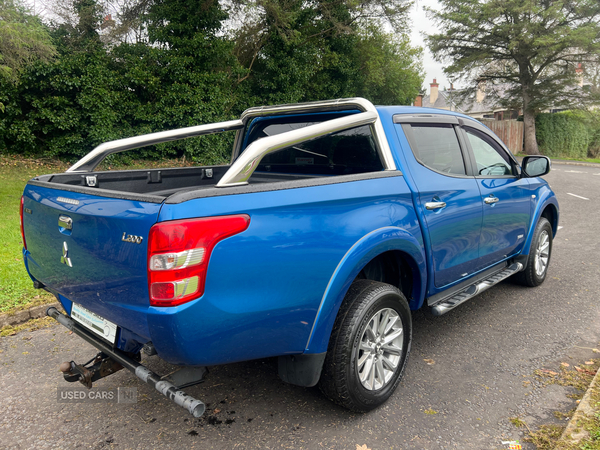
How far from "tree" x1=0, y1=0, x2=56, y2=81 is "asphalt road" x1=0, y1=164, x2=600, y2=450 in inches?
229

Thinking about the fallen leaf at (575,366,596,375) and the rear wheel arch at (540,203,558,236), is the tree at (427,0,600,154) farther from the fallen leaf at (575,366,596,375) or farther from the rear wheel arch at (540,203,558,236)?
the fallen leaf at (575,366,596,375)

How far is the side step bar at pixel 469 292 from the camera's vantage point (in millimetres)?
3423

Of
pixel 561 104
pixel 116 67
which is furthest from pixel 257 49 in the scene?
pixel 561 104

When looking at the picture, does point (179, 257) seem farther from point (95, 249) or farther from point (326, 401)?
point (326, 401)

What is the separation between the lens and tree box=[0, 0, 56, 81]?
7.46 m

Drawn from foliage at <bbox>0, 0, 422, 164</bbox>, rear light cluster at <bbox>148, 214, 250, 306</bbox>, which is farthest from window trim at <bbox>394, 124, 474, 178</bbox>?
foliage at <bbox>0, 0, 422, 164</bbox>

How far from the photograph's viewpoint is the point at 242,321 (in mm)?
2154

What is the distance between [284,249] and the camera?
223cm

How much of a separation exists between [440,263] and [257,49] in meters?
17.0

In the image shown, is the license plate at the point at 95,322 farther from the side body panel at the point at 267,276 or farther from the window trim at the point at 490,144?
the window trim at the point at 490,144

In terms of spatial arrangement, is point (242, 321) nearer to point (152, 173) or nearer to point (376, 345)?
point (376, 345)

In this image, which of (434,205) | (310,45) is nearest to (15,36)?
(434,205)

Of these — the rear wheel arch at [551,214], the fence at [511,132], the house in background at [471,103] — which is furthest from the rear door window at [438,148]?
the fence at [511,132]

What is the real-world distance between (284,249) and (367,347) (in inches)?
38.6
